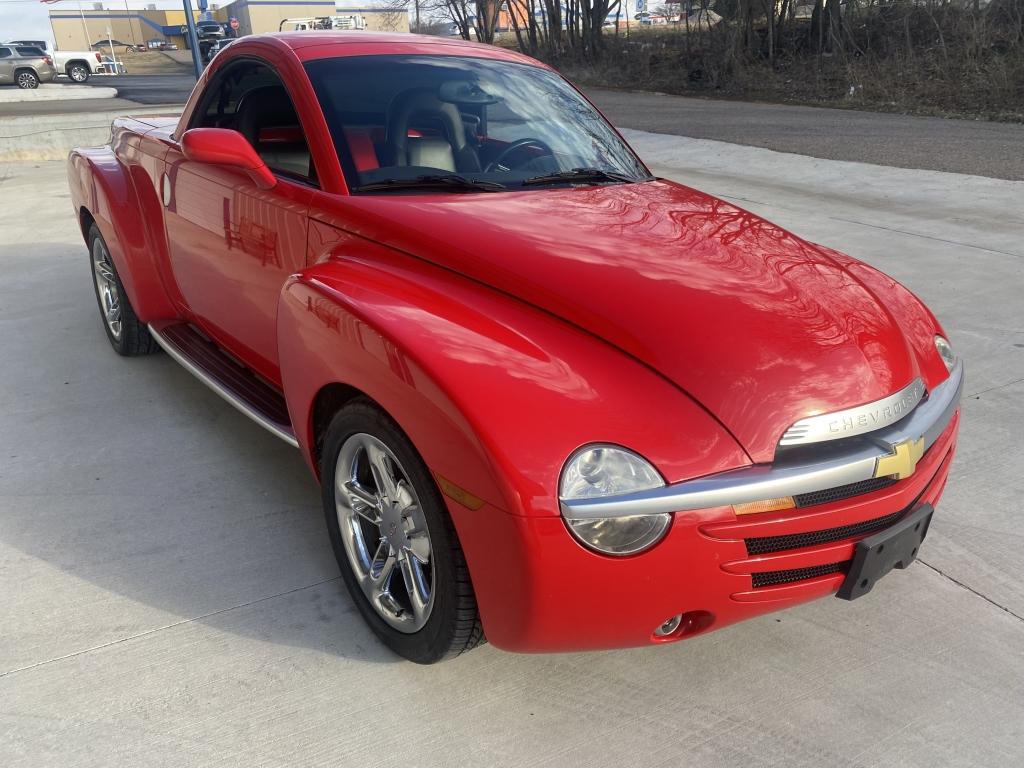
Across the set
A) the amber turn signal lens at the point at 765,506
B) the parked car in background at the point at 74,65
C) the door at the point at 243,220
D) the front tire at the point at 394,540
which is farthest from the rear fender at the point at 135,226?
the parked car in background at the point at 74,65

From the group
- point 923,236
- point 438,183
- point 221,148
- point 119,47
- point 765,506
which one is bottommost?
point 923,236

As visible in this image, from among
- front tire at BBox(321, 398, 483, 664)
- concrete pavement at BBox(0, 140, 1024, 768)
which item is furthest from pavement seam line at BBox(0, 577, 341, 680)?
front tire at BBox(321, 398, 483, 664)

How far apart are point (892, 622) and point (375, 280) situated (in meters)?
1.81

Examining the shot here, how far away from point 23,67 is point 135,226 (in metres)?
33.8

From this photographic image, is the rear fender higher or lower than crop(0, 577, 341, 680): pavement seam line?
higher

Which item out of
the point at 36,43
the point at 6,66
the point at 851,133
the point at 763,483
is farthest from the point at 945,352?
the point at 36,43

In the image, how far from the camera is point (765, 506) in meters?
2.00

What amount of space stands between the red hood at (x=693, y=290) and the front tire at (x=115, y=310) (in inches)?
87.4

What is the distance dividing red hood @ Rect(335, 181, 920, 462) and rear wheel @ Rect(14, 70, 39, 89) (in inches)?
1393

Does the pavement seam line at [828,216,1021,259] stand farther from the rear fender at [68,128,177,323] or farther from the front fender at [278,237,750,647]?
the rear fender at [68,128,177,323]

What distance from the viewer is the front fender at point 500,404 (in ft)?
6.28

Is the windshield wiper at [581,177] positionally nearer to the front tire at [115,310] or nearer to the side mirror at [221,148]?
the side mirror at [221,148]

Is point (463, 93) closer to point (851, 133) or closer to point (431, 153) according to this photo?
point (431, 153)

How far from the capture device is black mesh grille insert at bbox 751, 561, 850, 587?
207cm
